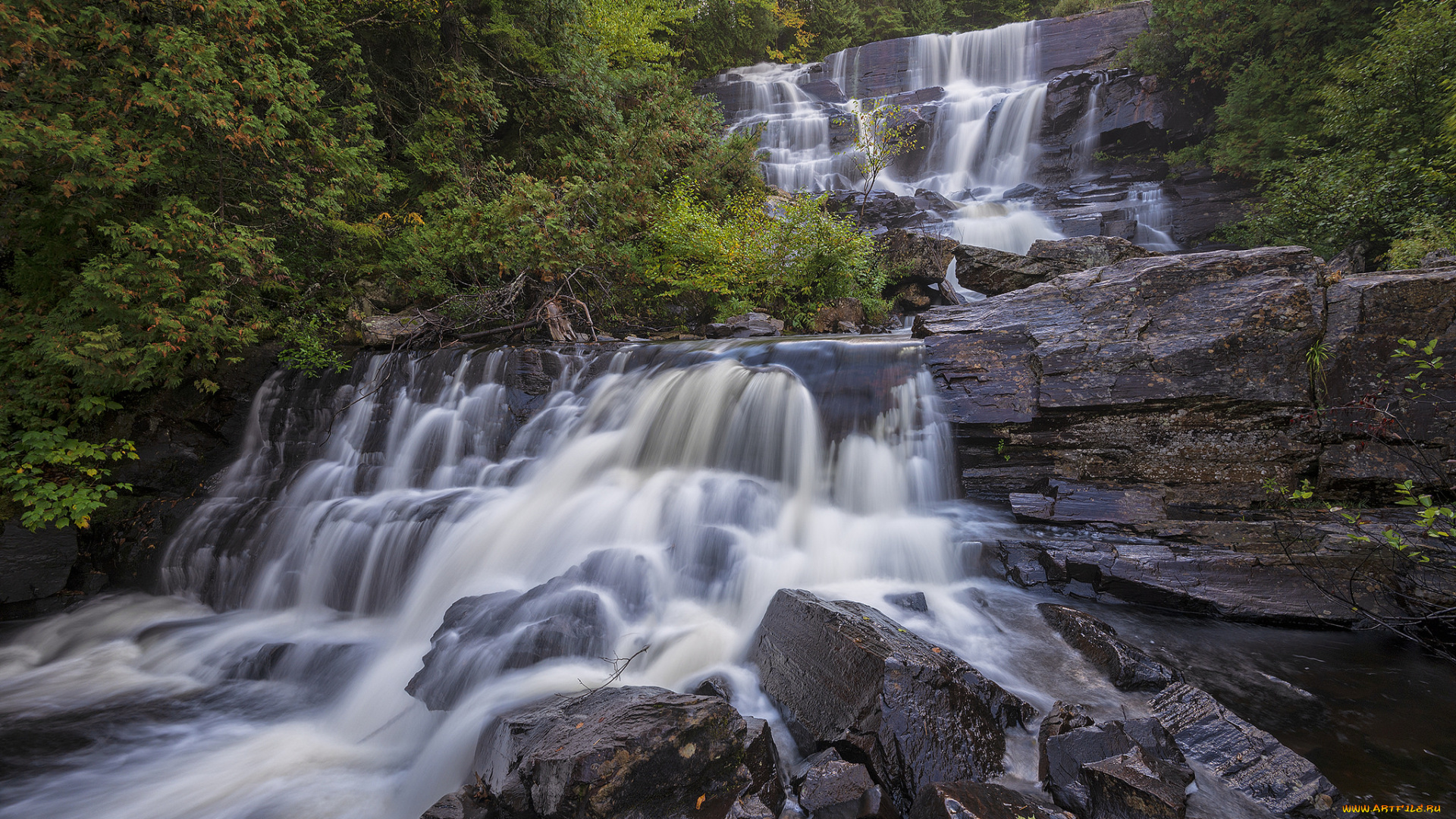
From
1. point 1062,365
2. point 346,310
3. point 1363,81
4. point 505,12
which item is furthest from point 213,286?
point 1363,81

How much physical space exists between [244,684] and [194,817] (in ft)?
4.92

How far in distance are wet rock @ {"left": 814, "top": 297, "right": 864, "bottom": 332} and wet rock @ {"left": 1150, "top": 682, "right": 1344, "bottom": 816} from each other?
290 inches

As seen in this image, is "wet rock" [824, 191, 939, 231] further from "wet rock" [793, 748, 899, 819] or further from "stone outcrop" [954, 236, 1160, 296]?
"wet rock" [793, 748, 899, 819]

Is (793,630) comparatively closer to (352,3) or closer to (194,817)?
(194,817)

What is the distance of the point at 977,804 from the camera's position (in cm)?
215

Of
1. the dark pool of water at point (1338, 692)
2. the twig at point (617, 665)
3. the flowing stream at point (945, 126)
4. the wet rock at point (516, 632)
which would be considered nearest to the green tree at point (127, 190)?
the wet rock at point (516, 632)

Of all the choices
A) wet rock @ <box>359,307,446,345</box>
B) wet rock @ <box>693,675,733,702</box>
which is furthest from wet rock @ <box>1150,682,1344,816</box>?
wet rock @ <box>359,307,446,345</box>

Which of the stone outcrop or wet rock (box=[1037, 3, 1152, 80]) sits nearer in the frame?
the stone outcrop

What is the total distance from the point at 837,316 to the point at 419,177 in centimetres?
801

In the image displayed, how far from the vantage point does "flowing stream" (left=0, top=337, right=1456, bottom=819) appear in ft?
11.2

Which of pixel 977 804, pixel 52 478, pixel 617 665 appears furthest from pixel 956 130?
pixel 52 478

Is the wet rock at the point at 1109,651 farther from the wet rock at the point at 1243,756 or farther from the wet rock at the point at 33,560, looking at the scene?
the wet rock at the point at 33,560

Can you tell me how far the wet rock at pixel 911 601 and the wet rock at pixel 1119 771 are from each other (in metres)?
1.57

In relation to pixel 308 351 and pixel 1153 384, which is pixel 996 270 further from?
pixel 308 351
